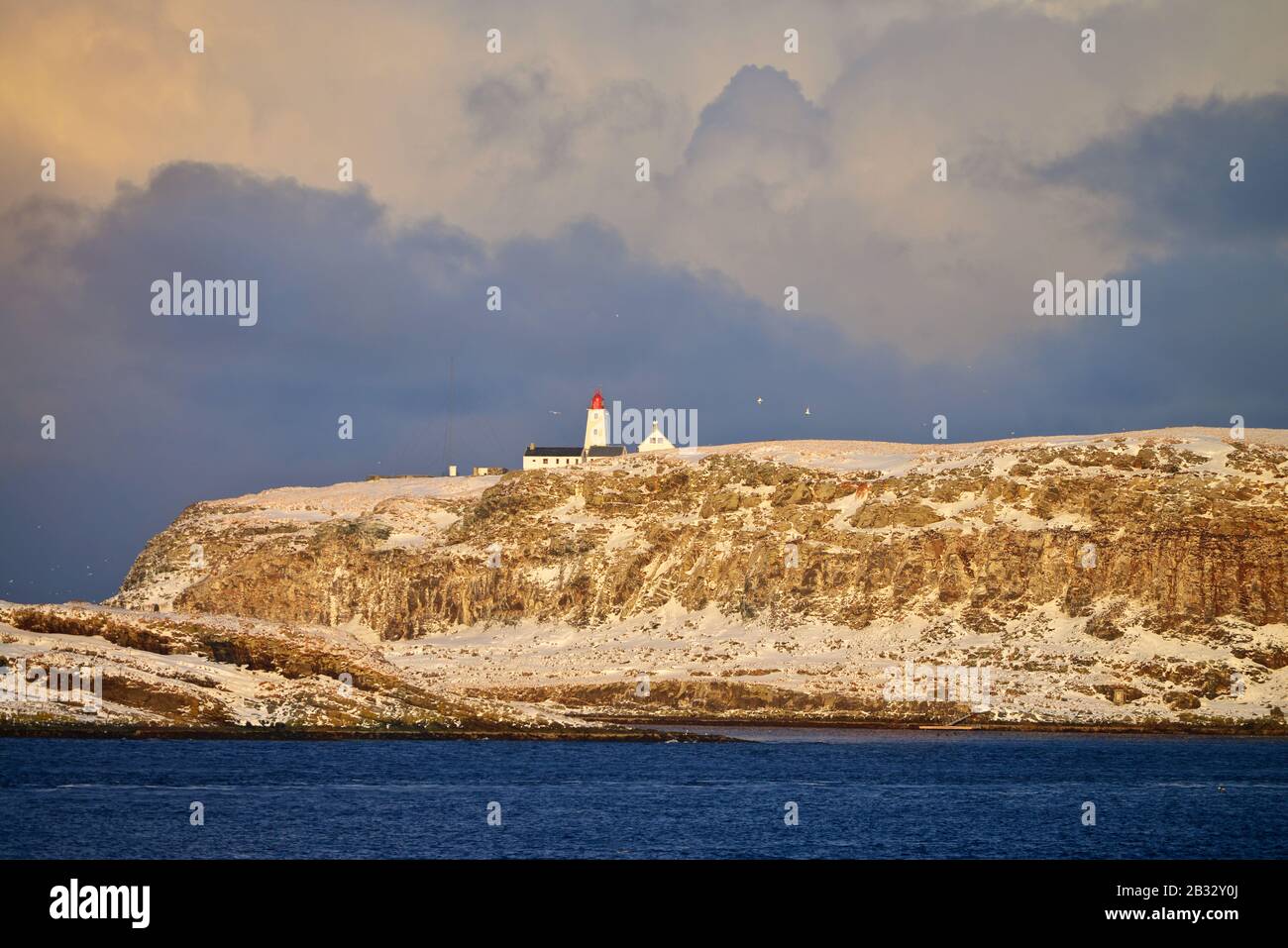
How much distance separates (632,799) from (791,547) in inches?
2323

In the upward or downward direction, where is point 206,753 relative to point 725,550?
downward

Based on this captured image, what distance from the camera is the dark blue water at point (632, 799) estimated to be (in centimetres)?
4128

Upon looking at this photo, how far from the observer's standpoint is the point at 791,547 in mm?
109625

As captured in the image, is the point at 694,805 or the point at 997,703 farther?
the point at 997,703

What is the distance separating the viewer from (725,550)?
11206 cm

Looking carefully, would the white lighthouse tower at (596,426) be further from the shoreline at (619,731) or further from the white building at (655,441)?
the shoreline at (619,731)

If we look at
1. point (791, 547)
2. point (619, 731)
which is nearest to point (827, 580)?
point (791, 547)

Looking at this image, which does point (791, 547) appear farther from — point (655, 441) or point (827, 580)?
point (655, 441)

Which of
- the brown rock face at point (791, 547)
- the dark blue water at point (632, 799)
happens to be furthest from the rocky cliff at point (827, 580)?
the dark blue water at point (632, 799)

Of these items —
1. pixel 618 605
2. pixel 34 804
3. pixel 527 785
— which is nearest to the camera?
pixel 34 804
